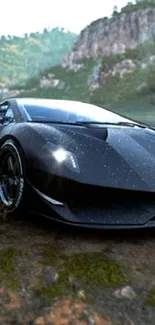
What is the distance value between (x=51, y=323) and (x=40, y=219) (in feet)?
4.37

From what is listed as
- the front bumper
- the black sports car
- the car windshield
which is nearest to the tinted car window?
the car windshield

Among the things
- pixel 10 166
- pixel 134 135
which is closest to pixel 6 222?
pixel 10 166

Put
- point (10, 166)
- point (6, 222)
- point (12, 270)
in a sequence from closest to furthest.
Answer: point (12, 270), point (6, 222), point (10, 166)

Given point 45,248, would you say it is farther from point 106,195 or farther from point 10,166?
point 10,166

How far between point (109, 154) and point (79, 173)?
1.16 feet

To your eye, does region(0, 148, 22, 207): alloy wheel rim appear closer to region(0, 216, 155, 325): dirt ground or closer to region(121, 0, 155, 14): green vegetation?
region(0, 216, 155, 325): dirt ground

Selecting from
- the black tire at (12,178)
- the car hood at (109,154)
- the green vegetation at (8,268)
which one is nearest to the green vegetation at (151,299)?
the green vegetation at (8,268)

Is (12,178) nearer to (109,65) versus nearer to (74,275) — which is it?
(74,275)

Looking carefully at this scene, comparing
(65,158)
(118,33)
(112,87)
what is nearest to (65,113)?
(65,158)

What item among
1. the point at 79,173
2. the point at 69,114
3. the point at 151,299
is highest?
the point at 69,114

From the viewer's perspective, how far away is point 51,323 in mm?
1460

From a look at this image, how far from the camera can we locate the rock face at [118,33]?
129 meters

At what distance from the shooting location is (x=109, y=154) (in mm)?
2656

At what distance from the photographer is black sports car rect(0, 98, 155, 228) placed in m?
2.38
